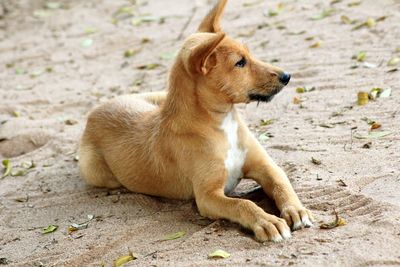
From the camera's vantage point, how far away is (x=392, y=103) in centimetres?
682

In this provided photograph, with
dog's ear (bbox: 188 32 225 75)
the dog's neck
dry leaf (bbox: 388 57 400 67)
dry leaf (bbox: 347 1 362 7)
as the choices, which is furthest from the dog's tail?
dry leaf (bbox: 347 1 362 7)

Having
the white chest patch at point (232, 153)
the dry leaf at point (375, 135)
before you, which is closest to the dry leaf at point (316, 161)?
the dry leaf at point (375, 135)

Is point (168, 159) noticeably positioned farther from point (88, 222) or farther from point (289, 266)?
point (289, 266)

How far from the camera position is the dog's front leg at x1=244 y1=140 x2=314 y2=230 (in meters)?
4.90

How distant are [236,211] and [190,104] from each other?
958 mm

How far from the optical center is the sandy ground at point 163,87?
483 centimetres

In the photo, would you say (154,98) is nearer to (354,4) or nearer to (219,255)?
(219,255)

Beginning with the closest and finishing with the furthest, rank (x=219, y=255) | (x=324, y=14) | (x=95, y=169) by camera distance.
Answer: (x=219, y=255)
(x=95, y=169)
(x=324, y=14)

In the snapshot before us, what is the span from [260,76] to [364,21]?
14.7 ft

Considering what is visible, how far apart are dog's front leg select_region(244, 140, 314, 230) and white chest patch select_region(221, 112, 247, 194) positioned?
7 centimetres

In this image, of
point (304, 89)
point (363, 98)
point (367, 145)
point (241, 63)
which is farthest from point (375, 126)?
point (241, 63)

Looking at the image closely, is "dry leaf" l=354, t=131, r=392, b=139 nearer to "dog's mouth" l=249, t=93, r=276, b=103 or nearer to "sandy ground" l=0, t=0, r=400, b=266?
"sandy ground" l=0, t=0, r=400, b=266

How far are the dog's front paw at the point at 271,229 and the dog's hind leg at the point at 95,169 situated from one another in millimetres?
2104

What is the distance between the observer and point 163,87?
877 centimetres
